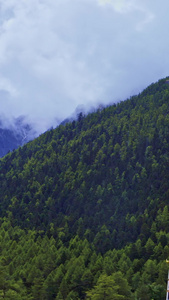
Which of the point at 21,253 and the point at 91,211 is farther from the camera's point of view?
the point at 91,211

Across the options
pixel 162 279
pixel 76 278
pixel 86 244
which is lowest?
pixel 162 279

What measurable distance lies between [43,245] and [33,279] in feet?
127

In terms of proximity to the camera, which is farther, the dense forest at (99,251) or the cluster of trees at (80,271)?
the dense forest at (99,251)

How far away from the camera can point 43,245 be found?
166000 mm

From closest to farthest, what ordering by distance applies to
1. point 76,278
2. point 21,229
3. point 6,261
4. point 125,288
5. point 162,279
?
point 125,288, point 162,279, point 76,278, point 6,261, point 21,229

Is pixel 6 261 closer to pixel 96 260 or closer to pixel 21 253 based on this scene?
pixel 21 253

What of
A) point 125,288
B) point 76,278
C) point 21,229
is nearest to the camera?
point 125,288

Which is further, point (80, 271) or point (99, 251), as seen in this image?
point (99, 251)

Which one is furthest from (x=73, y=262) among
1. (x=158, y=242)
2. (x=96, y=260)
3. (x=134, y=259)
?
(x=158, y=242)

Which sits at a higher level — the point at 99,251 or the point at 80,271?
the point at 99,251

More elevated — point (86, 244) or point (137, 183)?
point (137, 183)

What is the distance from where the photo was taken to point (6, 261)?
477 feet

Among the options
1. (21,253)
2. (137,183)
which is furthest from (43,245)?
(137,183)

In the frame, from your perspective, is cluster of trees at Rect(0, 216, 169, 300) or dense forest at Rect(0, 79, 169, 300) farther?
dense forest at Rect(0, 79, 169, 300)
